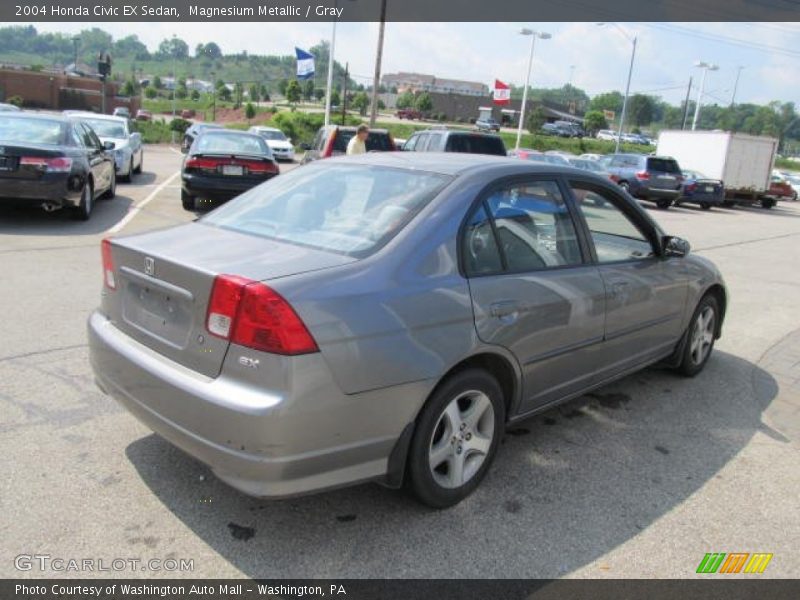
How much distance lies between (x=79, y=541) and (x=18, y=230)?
7.48 m

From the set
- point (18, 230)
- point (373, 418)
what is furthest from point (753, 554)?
point (18, 230)

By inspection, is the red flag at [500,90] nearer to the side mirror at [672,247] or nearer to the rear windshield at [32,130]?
the rear windshield at [32,130]

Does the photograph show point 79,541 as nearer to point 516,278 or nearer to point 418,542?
point 418,542

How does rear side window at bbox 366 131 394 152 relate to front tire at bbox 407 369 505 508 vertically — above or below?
above

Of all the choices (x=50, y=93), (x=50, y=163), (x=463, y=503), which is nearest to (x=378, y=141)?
(x=50, y=163)

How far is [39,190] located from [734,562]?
889cm

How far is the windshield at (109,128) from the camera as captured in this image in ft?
53.8

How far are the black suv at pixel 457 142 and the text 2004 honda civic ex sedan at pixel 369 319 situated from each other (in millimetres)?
9619

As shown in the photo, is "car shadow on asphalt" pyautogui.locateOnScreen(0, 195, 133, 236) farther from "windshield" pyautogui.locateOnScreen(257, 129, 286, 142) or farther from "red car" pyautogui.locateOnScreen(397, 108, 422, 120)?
"red car" pyautogui.locateOnScreen(397, 108, 422, 120)

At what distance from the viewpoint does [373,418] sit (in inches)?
108

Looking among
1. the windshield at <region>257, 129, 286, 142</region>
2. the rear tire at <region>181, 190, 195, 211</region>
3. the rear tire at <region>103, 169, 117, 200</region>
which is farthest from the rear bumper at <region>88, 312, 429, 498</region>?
the windshield at <region>257, 129, 286, 142</region>

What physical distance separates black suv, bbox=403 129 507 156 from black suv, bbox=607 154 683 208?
428 inches

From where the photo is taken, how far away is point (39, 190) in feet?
29.2

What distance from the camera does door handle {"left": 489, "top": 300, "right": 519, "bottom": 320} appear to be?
10.6 feet
